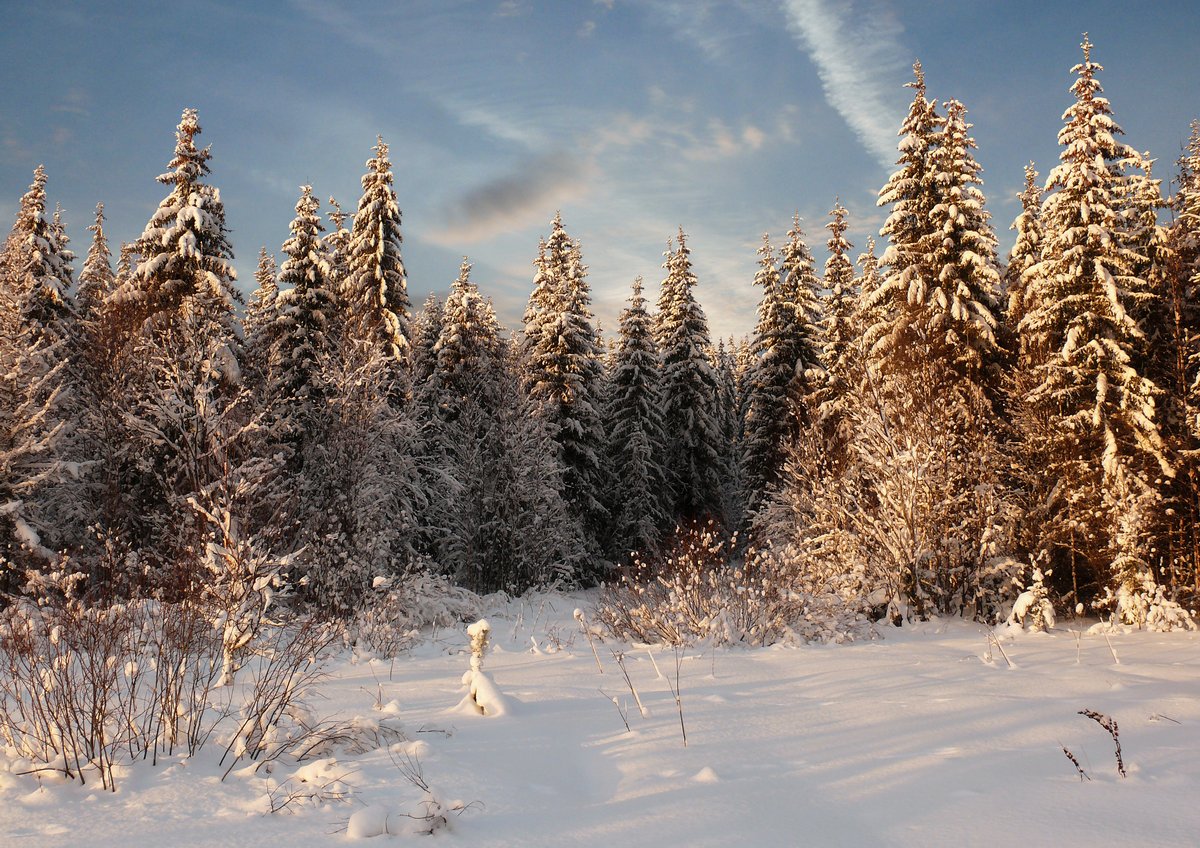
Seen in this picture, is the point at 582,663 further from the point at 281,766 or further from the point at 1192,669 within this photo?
the point at 1192,669

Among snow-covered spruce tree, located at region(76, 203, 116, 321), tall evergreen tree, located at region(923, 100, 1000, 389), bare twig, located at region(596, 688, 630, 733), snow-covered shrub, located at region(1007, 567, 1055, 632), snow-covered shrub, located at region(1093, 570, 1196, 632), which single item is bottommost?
snow-covered shrub, located at region(1093, 570, 1196, 632)

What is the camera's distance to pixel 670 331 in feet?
109

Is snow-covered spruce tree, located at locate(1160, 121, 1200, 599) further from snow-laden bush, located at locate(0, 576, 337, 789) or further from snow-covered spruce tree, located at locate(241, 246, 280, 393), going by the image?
snow-covered spruce tree, located at locate(241, 246, 280, 393)

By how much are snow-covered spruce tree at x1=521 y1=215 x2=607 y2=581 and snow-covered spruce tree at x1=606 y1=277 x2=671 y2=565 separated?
2.65 ft

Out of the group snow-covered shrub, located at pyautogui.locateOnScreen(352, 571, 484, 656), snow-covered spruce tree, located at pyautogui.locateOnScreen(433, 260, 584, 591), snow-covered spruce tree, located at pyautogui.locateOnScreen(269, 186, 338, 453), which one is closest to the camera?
snow-covered shrub, located at pyautogui.locateOnScreen(352, 571, 484, 656)

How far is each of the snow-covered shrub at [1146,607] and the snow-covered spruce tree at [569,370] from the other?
17713 millimetres

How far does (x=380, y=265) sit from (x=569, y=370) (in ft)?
27.4

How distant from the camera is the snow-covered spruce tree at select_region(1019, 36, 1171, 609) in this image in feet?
55.2

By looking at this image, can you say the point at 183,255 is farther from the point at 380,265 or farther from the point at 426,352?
the point at 426,352

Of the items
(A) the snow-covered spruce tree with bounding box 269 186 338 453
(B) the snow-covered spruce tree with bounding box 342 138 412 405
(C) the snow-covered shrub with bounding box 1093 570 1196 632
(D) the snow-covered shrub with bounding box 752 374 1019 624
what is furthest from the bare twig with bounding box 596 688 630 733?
(B) the snow-covered spruce tree with bounding box 342 138 412 405

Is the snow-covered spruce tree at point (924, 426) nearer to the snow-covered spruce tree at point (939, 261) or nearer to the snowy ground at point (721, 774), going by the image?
the snow-covered spruce tree at point (939, 261)

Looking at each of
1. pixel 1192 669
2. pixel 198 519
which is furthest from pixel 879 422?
pixel 198 519

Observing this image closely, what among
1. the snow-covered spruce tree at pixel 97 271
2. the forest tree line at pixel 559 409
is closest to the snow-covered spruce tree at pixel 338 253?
the forest tree line at pixel 559 409

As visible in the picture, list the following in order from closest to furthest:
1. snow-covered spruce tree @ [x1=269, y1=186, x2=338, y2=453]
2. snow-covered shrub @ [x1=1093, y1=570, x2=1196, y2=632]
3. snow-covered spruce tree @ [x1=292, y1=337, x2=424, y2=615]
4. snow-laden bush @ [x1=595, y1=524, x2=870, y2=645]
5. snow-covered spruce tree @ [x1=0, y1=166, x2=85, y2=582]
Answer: snow-laden bush @ [x1=595, y1=524, x2=870, y2=645]
snow-covered shrub @ [x1=1093, y1=570, x2=1196, y2=632]
snow-covered spruce tree @ [x1=0, y1=166, x2=85, y2=582]
snow-covered spruce tree @ [x1=292, y1=337, x2=424, y2=615]
snow-covered spruce tree @ [x1=269, y1=186, x2=338, y2=453]
